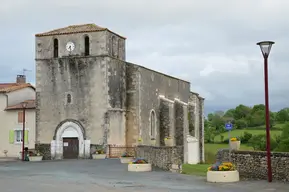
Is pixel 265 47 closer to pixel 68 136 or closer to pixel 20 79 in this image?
pixel 68 136

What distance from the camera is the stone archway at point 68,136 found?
3772 cm

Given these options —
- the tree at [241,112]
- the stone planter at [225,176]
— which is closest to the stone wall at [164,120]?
the stone planter at [225,176]

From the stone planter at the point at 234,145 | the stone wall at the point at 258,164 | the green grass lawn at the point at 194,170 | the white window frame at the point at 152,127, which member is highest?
the white window frame at the point at 152,127

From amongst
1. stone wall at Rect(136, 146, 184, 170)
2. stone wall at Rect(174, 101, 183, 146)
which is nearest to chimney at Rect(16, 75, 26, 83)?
stone wall at Rect(174, 101, 183, 146)

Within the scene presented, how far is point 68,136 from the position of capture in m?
38.5

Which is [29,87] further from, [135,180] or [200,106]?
[135,180]

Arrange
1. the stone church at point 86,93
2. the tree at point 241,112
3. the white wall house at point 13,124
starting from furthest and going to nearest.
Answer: the tree at point 241,112 < the white wall house at point 13,124 < the stone church at point 86,93

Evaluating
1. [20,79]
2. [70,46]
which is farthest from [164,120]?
[20,79]

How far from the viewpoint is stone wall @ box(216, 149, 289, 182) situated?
17.4 meters

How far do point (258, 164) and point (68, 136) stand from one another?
22.3 metres

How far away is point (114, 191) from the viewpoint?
15.5 meters

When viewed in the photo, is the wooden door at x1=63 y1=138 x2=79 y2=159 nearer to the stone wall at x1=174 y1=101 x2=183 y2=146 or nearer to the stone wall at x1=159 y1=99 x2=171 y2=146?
the stone wall at x1=159 y1=99 x2=171 y2=146

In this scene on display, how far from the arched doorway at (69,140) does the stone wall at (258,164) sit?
19.4 metres

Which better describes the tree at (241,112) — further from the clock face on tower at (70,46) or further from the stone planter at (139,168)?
the stone planter at (139,168)
